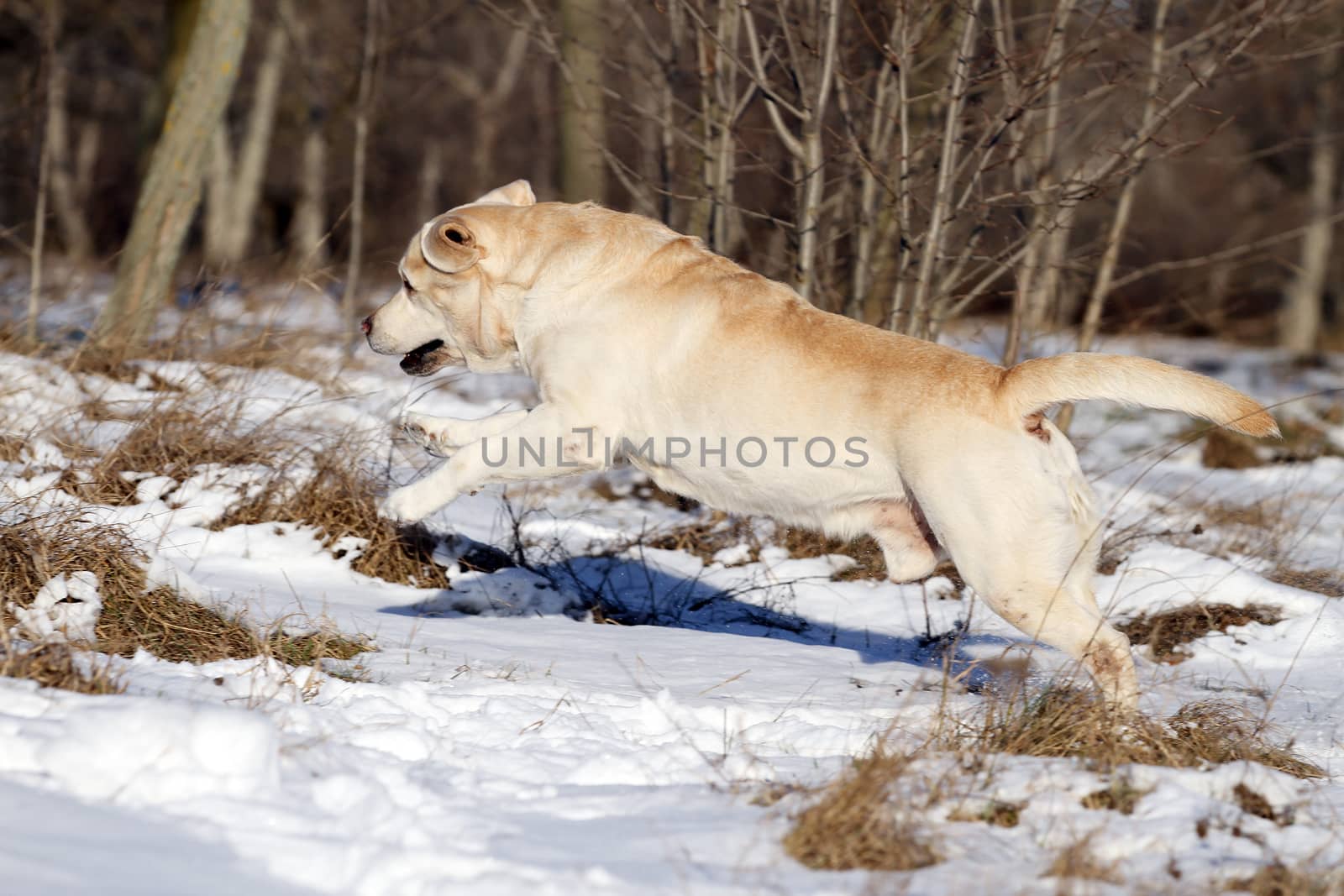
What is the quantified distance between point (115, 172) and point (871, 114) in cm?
2240

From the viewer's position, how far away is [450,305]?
4418 mm

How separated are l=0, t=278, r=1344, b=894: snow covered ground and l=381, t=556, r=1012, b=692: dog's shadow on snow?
0.02 meters

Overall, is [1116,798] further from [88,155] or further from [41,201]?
[88,155]

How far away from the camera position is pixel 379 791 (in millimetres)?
2676

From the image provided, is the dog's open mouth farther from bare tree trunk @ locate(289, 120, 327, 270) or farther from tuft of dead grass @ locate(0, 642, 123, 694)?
bare tree trunk @ locate(289, 120, 327, 270)

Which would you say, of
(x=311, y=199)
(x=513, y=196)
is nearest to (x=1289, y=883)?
(x=513, y=196)

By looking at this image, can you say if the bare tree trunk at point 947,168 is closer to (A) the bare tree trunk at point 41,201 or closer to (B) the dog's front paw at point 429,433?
(B) the dog's front paw at point 429,433

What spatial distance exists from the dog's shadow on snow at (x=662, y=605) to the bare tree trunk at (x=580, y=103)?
2337 mm

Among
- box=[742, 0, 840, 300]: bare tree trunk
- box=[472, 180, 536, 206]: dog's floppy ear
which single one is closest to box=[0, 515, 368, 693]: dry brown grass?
box=[472, 180, 536, 206]: dog's floppy ear

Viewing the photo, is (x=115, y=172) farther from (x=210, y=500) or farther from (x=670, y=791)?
(x=670, y=791)

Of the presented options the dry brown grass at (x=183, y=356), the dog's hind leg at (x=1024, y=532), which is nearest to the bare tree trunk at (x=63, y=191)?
the dry brown grass at (x=183, y=356)

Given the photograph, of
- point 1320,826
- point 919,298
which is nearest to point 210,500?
point 919,298

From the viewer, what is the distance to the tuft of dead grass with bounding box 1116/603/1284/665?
16.7 ft

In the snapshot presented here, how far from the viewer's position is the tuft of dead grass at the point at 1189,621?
5.09 meters
